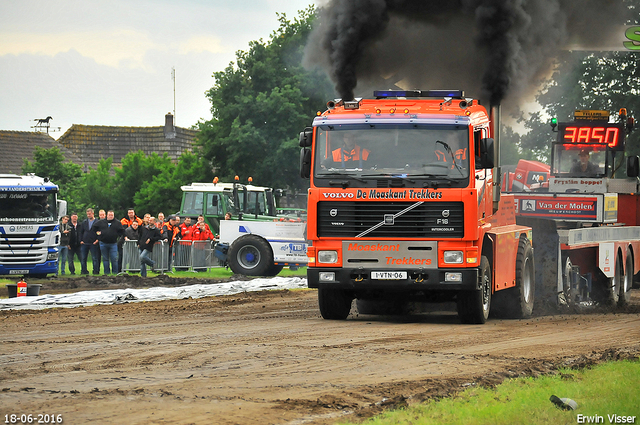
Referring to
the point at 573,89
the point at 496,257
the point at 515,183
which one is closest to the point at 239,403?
the point at 496,257

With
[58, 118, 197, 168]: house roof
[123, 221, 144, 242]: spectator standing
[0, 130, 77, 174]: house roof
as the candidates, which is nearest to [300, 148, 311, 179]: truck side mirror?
[123, 221, 144, 242]: spectator standing

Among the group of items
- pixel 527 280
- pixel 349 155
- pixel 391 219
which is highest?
pixel 349 155

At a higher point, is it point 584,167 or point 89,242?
point 584,167

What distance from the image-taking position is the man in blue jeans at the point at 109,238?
26.0 m

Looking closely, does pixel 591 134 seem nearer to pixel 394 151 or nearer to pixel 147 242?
pixel 394 151

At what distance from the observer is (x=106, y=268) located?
26.5 metres

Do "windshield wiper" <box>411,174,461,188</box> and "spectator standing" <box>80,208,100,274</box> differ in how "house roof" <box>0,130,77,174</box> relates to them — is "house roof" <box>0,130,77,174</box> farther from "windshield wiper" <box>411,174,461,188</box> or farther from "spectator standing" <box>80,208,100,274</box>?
"windshield wiper" <box>411,174,461,188</box>

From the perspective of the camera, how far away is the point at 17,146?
58.0 metres

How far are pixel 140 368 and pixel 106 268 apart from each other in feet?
57.3

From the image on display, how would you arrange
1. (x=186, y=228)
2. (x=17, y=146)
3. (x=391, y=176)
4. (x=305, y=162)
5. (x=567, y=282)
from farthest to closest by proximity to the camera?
(x=17, y=146) < (x=186, y=228) < (x=567, y=282) < (x=305, y=162) < (x=391, y=176)

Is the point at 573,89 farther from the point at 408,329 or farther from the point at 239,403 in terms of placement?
the point at 239,403

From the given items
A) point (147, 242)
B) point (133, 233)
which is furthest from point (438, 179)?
point (133, 233)

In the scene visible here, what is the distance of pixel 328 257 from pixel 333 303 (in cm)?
140

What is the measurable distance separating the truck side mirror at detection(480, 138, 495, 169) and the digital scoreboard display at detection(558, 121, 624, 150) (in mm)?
10201
